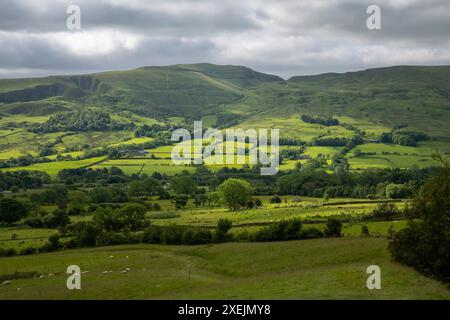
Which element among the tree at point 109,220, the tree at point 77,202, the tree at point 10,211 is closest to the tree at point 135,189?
the tree at point 77,202

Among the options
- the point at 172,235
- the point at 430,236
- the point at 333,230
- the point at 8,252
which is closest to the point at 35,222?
the point at 8,252

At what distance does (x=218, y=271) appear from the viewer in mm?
64688

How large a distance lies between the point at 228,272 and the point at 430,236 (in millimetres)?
25874

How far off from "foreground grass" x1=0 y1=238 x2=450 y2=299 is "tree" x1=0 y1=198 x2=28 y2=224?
158 feet

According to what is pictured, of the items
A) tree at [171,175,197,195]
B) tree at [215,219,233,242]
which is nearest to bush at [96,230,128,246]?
tree at [215,219,233,242]

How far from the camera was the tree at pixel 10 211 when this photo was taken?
12581 centimetres

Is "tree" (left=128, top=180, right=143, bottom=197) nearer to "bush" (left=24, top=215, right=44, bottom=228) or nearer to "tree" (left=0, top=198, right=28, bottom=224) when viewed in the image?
"tree" (left=0, top=198, right=28, bottom=224)

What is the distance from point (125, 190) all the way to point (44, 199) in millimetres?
31770

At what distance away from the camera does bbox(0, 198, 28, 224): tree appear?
125812 mm

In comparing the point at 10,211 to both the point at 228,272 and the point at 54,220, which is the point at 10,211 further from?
the point at 228,272

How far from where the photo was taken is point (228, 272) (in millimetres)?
63469
